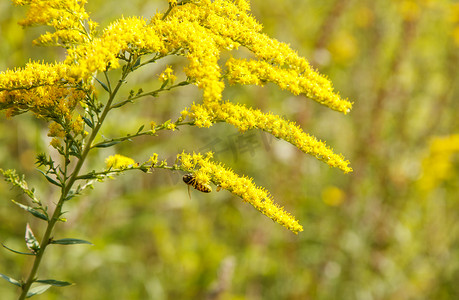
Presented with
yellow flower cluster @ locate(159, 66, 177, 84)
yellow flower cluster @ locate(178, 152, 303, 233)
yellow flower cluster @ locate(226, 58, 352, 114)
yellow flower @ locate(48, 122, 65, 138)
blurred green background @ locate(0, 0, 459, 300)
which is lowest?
yellow flower cluster @ locate(178, 152, 303, 233)

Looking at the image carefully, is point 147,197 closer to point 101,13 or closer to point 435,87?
point 101,13

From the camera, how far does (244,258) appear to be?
411cm

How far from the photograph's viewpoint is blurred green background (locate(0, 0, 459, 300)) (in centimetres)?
398

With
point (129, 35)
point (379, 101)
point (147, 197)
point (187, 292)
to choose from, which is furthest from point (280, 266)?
point (129, 35)

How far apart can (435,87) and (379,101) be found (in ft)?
5.39

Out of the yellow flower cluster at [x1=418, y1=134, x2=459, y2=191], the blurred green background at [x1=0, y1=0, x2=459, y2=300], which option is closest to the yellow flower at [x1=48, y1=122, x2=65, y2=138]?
the blurred green background at [x1=0, y1=0, x2=459, y2=300]

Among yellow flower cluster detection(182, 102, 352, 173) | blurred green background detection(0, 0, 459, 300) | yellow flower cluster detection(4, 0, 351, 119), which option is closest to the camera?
yellow flower cluster detection(4, 0, 351, 119)

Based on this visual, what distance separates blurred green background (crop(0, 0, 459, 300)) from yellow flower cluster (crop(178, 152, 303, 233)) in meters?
1.98

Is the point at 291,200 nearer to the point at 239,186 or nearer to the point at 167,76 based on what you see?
the point at 239,186

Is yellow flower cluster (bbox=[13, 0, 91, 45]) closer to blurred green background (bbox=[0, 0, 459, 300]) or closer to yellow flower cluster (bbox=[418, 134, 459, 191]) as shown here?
blurred green background (bbox=[0, 0, 459, 300])

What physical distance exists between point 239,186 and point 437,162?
134 inches

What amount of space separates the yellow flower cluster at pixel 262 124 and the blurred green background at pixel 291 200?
6.09 feet

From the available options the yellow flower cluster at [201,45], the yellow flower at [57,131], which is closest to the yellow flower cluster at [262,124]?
the yellow flower cluster at [201,45]

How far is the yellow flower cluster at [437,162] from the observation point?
4484mm
